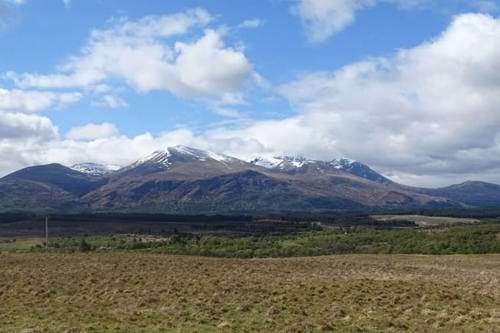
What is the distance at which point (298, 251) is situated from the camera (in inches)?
4048

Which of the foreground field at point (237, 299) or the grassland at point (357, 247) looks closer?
the foreground field at point (237, 299)

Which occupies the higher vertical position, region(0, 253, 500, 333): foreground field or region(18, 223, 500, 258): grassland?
region(0, 253, 500, 333): foreground field

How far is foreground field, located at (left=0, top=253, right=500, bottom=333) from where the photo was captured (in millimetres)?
23938

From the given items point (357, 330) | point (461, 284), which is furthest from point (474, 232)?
point (357, 330)

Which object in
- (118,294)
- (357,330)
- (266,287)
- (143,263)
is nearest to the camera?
(357,330)

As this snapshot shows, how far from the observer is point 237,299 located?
1206 inches

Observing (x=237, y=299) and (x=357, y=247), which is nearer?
(x=237, y=299)

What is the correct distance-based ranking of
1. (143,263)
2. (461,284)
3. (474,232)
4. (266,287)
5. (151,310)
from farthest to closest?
(474,232), (143,263), (461,284), (266,287), (151,310)

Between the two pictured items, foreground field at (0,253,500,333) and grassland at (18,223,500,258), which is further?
grassland at (18,223,500,258)

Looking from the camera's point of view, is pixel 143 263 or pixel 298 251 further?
pixel 298 251

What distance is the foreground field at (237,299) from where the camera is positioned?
942 inches

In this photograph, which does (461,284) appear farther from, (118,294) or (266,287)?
(118,294)

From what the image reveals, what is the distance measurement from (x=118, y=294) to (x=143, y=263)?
17.4 metres

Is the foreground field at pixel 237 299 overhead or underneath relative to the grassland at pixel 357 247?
overhead
